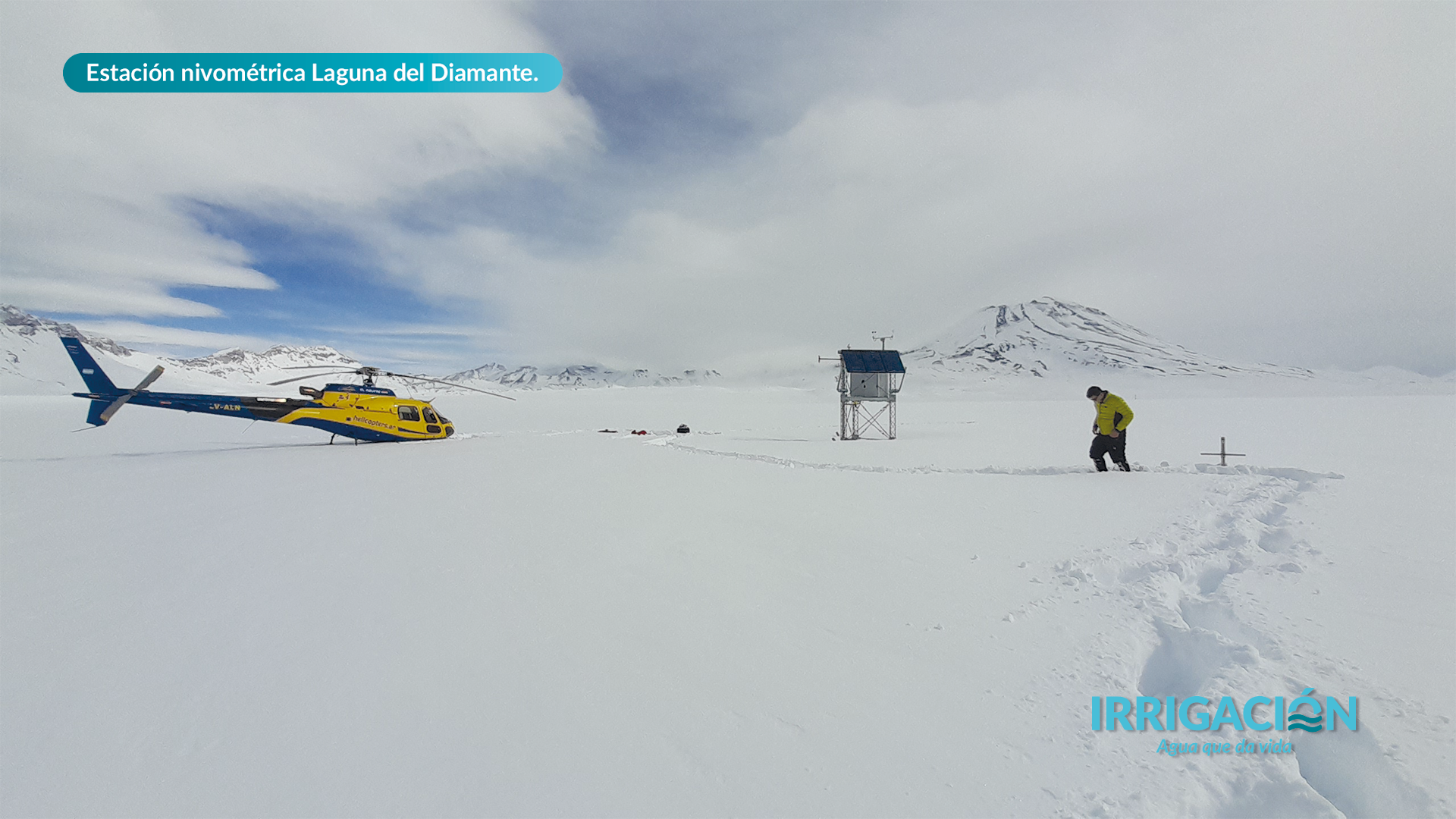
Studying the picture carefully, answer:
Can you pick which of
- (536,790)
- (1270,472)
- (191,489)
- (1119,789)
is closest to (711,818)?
(536,790)

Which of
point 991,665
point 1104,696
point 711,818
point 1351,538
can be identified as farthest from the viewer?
point 1351,538

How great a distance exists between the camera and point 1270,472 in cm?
1441

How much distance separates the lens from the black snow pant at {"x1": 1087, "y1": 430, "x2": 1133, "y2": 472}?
14.8 m

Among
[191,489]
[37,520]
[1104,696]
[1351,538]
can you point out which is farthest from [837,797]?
[191,489]

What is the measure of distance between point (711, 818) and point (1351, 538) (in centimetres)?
1082

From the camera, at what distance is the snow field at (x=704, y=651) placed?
3.23 meters

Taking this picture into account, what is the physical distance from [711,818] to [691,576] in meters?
3.60

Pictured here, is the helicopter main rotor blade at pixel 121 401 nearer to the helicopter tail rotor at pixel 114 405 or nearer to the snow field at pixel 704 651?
the helicopter tail rotor at pixel 114 405

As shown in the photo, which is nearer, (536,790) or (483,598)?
(536,790)

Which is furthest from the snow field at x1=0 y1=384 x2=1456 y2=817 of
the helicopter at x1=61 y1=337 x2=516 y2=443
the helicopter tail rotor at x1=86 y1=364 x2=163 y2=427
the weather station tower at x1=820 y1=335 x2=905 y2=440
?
the weather station tower at x1=820 y1=335 x2=905 y2=440

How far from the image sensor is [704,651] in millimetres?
4707

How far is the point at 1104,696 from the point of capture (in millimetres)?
4172

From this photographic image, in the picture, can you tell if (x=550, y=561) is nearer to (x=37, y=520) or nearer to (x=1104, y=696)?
(x=1104, y=696)

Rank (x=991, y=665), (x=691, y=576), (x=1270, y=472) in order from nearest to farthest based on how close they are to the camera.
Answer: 1. (x=991, y=665)
2. (x=691, y=576)
3. (x=1270, y=472)
